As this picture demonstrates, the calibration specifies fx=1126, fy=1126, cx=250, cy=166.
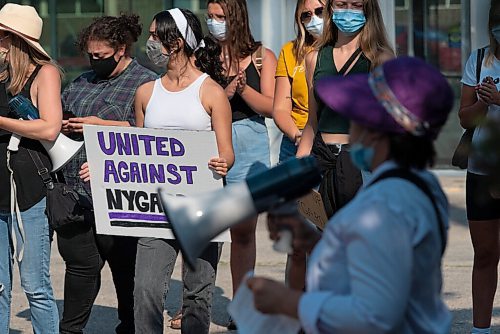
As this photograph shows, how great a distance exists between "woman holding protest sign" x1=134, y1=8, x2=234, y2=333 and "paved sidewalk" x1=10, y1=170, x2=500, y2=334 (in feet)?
4.19

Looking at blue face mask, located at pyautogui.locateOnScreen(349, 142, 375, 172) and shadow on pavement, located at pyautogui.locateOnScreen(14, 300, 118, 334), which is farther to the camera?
shadow on pavement, located at pyautogui.locateOnScreen(14, 300, 118, 334)

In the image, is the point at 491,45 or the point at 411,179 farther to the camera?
the point at 491,45

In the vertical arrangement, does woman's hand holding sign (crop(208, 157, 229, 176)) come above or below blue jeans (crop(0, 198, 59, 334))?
above

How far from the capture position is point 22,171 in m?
5.60

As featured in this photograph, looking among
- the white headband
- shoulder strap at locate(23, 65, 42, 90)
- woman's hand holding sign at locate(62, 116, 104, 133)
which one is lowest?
woman's hand holding sign at locate(62, 116, 104, 133)

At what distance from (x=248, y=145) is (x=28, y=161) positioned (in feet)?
4.55

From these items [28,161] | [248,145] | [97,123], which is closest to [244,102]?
[248,145]

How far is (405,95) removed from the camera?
2.73 m

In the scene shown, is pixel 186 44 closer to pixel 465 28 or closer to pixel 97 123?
pixel 97 123

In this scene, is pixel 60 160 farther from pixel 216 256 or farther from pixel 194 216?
pixel 194 216

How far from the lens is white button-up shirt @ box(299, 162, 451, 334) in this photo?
262 centimetres

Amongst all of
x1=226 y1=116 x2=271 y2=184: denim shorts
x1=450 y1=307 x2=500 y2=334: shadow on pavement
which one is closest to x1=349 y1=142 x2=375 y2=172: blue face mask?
x1=226 y1=116 x2=271 y2=184: denim shorts

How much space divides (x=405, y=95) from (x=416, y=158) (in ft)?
0.57

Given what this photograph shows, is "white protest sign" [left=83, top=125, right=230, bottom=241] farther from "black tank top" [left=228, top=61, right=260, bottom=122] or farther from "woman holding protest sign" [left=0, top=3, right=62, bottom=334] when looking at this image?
"black tank top" [left=228, top=61, right=260, bottom=122]
